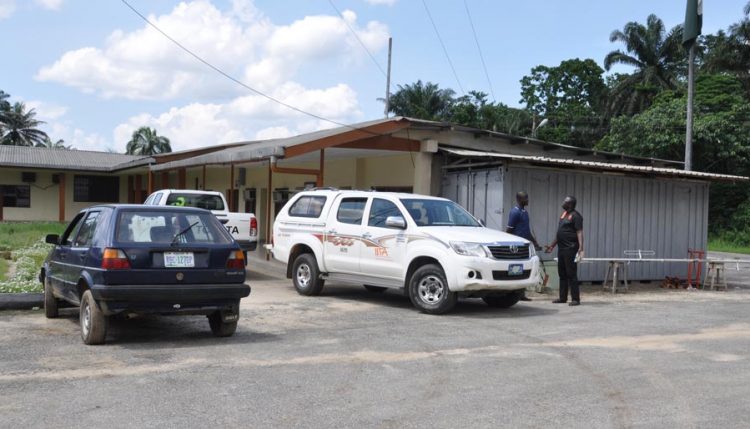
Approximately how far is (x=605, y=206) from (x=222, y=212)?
8.43 meters

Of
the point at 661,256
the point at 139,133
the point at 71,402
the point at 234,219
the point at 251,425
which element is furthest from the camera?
the point at 139,133

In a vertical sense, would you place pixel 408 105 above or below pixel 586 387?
above

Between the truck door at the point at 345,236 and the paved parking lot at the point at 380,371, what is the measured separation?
4.06 feet

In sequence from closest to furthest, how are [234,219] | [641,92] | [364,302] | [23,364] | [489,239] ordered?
[23,364] < [489,239] < [364,302] < [234,219] < [641,92]

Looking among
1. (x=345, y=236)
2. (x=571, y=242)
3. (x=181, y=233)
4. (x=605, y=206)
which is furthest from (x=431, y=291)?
(x=605, y=206)

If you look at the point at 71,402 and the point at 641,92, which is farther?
the point at 641,92

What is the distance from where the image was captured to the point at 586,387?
627 cm

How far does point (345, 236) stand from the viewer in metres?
11.9

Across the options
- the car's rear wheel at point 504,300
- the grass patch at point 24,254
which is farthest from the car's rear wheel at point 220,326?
→ the car's rear wheel at point 504,300

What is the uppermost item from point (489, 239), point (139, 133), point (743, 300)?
point (139, 133)

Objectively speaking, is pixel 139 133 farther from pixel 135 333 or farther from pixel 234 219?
pixel 135 333

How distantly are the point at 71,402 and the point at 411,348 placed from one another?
12.0 feet

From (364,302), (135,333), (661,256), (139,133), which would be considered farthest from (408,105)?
(135,333)

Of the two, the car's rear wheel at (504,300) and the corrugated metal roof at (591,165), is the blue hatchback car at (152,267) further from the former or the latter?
the corrugated metal roof at (591,165)
